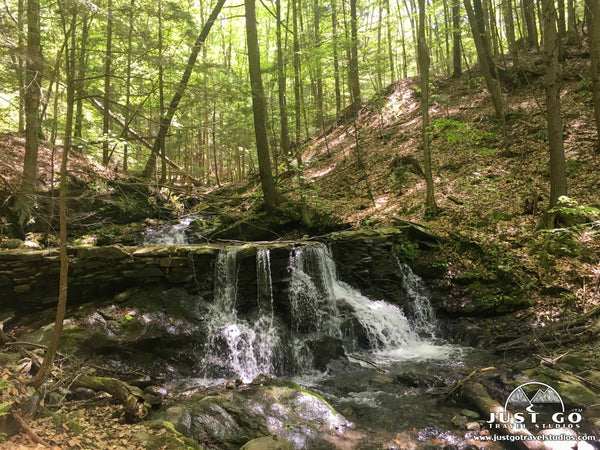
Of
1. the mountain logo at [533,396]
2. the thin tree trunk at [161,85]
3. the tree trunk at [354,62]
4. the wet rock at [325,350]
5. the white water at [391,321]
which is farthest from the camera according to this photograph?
the tree trunk at [354,62]

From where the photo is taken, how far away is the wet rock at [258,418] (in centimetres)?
436

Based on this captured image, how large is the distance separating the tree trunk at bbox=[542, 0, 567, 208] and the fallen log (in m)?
Result: 8.71

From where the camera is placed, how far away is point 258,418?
4688 mm

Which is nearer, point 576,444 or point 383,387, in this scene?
point 576,444

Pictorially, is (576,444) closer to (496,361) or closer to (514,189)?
(496,361)

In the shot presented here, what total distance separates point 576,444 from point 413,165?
391 inches

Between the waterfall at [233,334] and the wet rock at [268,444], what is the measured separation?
102 inches

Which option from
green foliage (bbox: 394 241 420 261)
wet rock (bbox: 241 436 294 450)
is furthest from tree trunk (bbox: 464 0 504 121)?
wet rock (bbox: 241 436 294 450)

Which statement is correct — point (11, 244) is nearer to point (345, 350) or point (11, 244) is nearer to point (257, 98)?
point (257, 98)

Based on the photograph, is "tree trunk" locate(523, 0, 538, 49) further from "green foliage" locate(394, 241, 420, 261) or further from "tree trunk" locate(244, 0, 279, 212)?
"green foliage" locate(394, 241, 420, 261)

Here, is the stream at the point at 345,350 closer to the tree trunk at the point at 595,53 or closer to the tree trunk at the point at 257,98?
the tree trunk at the point at 257,98

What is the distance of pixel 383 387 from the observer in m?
5.95

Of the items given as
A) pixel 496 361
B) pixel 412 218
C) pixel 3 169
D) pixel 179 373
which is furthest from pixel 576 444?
pixel 3 169

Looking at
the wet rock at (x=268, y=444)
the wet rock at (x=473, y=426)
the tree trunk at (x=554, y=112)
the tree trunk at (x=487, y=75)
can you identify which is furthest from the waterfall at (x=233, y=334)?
the tree trunk at (x=487, y=75)
